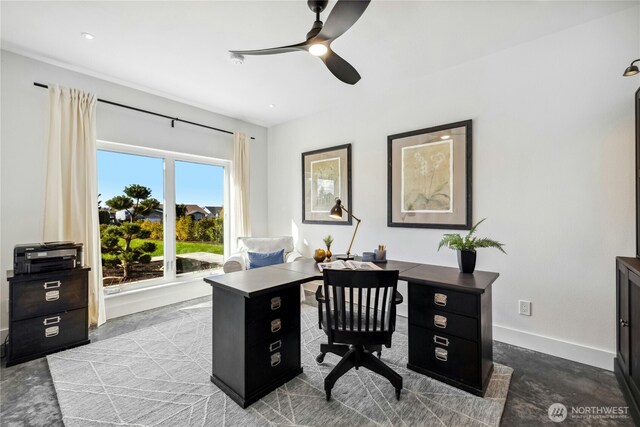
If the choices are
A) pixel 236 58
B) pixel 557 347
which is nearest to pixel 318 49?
pixel 236 58

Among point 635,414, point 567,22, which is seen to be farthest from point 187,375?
point 567,22

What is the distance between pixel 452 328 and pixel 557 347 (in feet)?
4.11

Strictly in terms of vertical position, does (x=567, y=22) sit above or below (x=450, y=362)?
above

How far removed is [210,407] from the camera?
72.9 inches

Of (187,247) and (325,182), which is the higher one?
(325,182)

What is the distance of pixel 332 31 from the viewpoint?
175cm

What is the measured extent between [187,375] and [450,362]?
1.94m

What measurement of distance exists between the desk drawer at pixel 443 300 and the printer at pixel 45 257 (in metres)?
3.00

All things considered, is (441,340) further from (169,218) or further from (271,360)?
(169,218)

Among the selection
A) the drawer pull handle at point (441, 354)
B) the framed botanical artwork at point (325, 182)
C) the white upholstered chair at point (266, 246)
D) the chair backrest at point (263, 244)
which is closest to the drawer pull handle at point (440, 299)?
the drawer pull handle at point (441, 354)

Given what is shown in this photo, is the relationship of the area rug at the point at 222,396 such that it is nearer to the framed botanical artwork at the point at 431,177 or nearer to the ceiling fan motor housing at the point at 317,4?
the framed botanical artwork at the point at 431,177

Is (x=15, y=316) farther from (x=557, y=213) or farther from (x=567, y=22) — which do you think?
(x=567, y=22)

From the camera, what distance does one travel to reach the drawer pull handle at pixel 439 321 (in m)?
2.04

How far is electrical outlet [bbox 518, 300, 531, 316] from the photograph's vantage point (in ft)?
8.64
